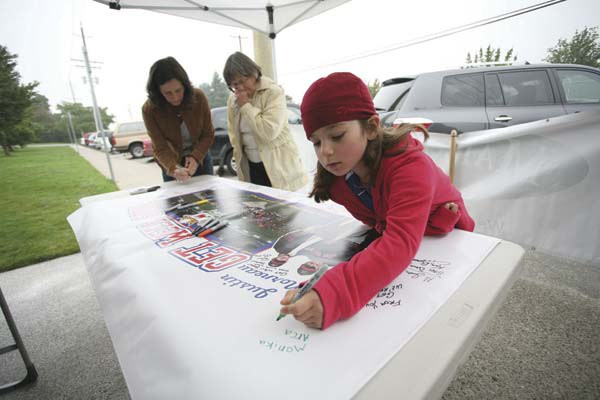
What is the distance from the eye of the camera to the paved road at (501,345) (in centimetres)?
110

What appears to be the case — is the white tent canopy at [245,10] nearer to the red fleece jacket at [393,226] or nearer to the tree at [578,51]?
the tree at [578,51]

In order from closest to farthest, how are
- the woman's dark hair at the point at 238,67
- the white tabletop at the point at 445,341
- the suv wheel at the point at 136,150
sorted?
the white tabletop at the point at 445,341, the woman's dark hair at the point at 238,67, the suv wheel at the point at 136,150

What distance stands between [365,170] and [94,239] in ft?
3.17

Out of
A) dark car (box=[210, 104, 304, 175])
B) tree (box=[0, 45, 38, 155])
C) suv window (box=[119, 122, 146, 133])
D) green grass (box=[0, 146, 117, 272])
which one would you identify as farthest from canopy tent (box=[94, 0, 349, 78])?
suv window (box=[119, 122, 146, 133])

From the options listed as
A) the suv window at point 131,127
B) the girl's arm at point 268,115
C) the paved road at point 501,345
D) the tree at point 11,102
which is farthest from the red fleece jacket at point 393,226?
the suv window at point 131,127

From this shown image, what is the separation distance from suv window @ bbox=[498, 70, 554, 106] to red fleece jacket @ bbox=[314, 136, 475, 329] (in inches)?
90.7

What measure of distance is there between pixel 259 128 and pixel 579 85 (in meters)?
2.83

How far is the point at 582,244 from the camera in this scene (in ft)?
5.21

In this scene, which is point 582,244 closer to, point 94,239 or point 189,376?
point 189,376

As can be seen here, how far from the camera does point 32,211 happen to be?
3543 mm

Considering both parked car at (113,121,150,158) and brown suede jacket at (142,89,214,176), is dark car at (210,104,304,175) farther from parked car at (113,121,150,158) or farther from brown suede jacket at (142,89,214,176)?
parked car at (113,121,150,158)

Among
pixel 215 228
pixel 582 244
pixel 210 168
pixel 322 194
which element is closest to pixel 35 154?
pixel 210 168

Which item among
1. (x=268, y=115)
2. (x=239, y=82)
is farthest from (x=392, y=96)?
(x=239, y=82)

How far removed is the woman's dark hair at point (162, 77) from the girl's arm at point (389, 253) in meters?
1.50
